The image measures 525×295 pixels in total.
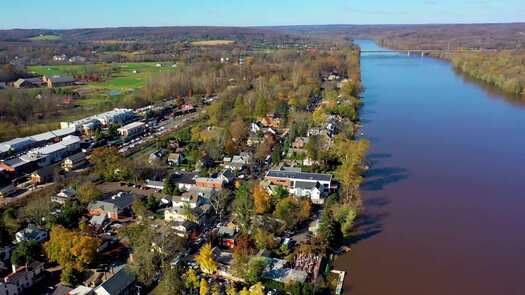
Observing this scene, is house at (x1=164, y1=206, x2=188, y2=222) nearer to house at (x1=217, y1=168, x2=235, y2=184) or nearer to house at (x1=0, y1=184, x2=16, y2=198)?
house at (x1=217, y1=168, x2=235, y2=184)

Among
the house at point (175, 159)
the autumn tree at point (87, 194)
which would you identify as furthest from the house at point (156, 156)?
the autumn tree at point (87, 194)

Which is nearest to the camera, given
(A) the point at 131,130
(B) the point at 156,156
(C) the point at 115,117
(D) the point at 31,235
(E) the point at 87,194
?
(D) the point at 31,235

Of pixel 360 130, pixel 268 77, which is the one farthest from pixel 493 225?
pixel 268 77

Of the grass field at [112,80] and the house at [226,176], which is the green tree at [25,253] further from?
the grass field at [112,80]

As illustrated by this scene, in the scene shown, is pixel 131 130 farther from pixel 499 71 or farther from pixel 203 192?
pixel 499 71

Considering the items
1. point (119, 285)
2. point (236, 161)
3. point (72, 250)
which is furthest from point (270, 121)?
point (119, 285)

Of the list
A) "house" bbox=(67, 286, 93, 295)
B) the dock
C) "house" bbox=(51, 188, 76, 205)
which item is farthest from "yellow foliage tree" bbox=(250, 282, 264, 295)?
"house" bbox=(51, 188, 76, 205)

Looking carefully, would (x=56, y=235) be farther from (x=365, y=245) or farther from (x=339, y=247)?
(x=365, y=245)

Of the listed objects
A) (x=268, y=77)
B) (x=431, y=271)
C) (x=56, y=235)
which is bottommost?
(x=431, y=271)
